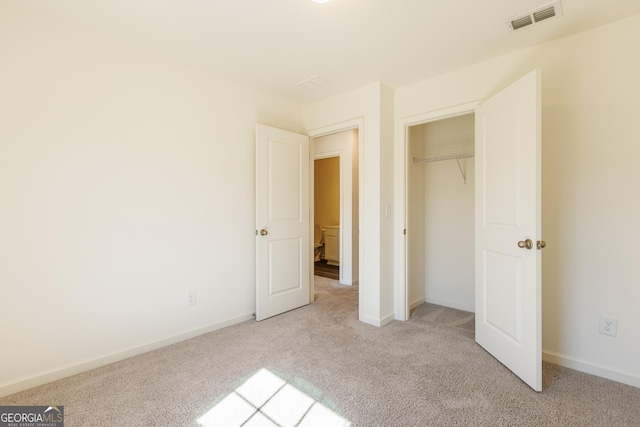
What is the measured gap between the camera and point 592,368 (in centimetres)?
203

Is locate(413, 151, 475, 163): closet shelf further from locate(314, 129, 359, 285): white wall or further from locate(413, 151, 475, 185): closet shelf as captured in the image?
locate(314, 129, 359, 285): white wall

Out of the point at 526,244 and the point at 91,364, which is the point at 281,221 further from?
the point at 526,244

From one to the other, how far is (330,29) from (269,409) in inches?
97.4

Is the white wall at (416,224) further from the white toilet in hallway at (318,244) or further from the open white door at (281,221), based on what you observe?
the white toilet in hallway at (318,244)

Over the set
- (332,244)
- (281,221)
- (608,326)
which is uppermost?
(281,221)

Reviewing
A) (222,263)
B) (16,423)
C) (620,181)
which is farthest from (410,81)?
(16,423)

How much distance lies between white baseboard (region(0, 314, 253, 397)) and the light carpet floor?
0.17ft

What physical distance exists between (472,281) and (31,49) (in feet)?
13.9

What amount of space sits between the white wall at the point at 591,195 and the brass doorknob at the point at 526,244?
482mm

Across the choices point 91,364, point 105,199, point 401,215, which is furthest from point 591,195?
point 91,364

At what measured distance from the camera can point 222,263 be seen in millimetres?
2877

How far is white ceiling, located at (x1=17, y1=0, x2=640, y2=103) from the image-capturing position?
1.84 m

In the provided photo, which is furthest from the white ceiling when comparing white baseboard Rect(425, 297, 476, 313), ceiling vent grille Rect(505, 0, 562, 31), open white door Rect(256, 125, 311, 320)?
white baseboard Rect(425, 297, 476, 313)

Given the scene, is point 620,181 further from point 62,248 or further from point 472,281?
point 62,248
